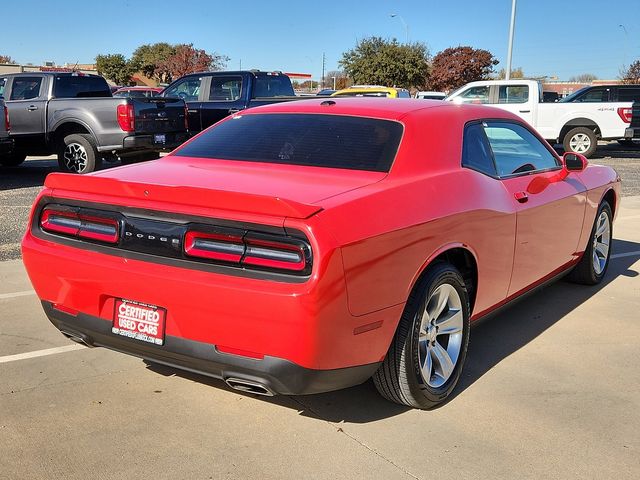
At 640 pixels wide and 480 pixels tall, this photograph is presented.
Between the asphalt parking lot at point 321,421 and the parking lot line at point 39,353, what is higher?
the parking lot line at point 39,353

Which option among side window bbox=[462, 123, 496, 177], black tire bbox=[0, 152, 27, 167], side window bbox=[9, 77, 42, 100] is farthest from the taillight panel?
black tire bbox=[0, 152, 27, 167]

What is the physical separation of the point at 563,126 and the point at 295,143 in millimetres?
15463

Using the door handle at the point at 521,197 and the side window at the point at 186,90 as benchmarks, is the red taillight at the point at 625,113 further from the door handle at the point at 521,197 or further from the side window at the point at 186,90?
the door handle at the point at 521,197

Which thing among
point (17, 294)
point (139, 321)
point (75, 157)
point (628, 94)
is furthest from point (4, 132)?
point (628, 94)

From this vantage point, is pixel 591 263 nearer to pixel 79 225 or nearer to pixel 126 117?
pixel 79 225

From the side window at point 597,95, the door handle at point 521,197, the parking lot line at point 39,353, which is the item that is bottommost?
the parking lot line at point 39,353

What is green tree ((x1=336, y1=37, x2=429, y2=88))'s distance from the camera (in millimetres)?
40438

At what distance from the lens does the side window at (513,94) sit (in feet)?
58.0

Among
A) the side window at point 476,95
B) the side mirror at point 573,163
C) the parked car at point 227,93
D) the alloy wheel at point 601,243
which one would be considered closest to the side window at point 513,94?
the side window at point 476,95

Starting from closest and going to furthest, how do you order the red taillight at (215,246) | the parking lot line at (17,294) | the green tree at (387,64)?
the red taillight at (215,246) < the parking lot line at (17,294) < the green tree at (387,64)

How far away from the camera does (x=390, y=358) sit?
3172 millimetres

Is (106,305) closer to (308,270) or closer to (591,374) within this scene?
(308,270)

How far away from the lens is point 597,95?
58.1 feet

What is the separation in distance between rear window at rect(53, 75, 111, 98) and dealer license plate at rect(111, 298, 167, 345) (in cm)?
1007
